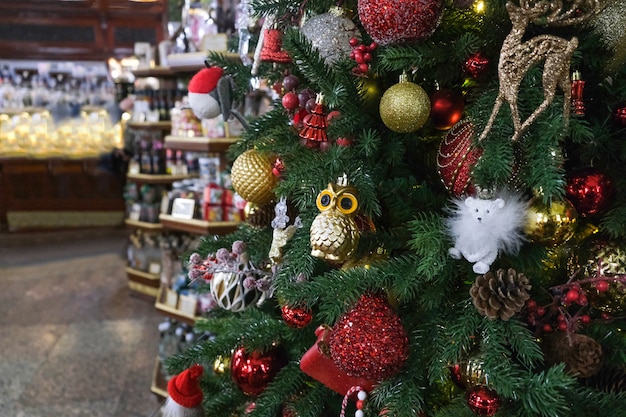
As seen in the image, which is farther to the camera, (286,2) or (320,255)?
(286,2)

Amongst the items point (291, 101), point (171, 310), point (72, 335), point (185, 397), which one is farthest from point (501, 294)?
point (72, 335)

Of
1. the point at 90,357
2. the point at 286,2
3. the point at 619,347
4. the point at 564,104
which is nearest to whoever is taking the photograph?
the point at 564,104

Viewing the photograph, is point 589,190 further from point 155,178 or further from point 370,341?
point 155,178

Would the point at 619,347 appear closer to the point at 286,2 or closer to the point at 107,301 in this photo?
the point at 286,2

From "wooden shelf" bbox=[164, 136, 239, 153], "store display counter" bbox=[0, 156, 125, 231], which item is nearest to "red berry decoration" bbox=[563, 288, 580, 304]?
"wooden shelf" bbox=[164, 136, 239, 153]

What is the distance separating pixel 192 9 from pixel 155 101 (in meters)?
1.08

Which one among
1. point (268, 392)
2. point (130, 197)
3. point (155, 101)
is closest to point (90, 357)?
point (130, 197)

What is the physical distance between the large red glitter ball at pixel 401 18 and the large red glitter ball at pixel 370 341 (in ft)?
1.15

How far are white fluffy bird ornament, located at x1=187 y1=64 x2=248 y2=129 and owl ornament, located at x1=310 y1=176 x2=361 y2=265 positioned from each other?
331 millimetres

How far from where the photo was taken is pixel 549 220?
0.63 m

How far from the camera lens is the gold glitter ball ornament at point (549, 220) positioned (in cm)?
63

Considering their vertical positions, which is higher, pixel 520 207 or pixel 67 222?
pixel 520 207

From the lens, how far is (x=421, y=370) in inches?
28.3

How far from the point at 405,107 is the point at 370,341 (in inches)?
12.2
